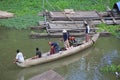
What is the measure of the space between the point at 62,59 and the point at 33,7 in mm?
10233

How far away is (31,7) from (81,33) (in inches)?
269

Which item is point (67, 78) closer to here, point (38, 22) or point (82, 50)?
point (82, 50)

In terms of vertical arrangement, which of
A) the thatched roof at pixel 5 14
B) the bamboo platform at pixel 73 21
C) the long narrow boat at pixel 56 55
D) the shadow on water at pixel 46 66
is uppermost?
the thatched roof at pixel 5 14

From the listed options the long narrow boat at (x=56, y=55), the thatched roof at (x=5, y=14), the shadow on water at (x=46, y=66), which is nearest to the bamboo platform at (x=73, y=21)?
the long narrow boat at (x=56, y=55)

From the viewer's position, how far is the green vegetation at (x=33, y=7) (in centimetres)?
2380

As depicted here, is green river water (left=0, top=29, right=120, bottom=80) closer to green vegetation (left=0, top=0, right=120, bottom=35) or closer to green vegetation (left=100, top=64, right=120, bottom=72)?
green vegetation (left=100, top=64, right=120, bottom=72)

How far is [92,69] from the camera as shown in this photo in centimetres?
1689

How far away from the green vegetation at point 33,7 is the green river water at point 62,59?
1352 mm

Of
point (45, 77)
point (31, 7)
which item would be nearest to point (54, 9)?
point (31, 7)

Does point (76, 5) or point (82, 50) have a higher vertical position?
point (76, 5)

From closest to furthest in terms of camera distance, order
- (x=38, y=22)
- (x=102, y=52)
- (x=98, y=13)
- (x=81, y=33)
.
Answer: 1. (x=102, y=52)
2. (x=81, y=33)
3. (x=38, y=22)
4. (x=98, y=13)

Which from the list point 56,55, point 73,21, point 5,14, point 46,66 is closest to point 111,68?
point 56,55

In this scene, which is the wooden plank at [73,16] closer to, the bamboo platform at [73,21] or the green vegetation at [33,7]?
the bamboo platform at [73,21]

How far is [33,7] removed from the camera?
27.2 metres
